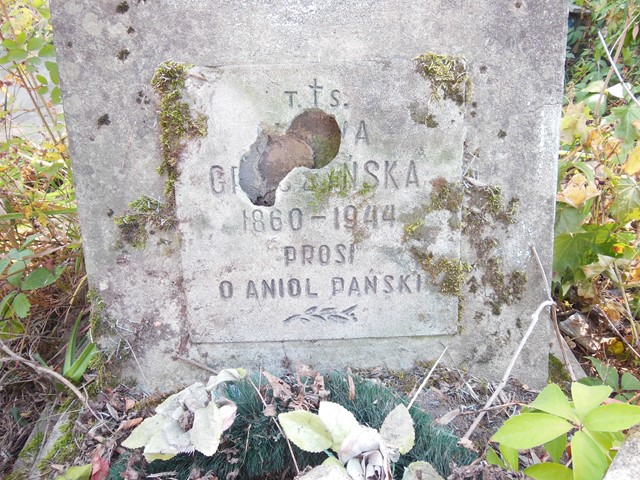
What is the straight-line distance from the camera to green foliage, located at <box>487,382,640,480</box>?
1082mm

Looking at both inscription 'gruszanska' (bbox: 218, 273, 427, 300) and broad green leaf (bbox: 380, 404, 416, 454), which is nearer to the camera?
broad green leaf (bbox: 380, 404, 416, 454)

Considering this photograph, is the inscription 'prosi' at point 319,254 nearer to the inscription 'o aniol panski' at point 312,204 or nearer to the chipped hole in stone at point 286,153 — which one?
the inscription 'o aniol panski' at point 312,204

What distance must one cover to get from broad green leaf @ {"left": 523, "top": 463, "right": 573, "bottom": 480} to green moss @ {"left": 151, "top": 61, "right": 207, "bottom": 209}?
1.42 metres

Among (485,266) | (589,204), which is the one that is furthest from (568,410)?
(589,204)

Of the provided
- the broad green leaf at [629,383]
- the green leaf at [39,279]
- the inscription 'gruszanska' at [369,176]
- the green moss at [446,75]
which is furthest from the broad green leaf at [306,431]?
the green leaf at [39,279]

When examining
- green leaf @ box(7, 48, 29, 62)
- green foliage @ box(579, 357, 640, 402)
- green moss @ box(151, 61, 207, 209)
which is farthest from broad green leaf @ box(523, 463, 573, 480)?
green leaf @ box(7, 48, 29, 62)

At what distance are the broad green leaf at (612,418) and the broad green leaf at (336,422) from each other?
541 mm

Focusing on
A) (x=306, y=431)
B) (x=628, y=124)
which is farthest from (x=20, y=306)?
(x=628, y=124)

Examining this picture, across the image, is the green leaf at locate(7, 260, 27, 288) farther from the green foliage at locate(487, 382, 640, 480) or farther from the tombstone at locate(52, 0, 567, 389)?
the green foliage at locate(487, 382, 640, 480)

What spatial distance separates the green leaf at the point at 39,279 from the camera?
2307mm

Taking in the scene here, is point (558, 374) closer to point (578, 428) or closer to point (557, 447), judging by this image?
Answer: point (557, 447)

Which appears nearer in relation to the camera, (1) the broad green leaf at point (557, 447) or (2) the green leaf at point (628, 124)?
(1) the broad green leaf at point (557, 447)

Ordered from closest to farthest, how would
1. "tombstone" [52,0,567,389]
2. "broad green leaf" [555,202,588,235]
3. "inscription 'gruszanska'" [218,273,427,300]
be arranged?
"tombstone" [52,0,567,389]
"inscription 'gruszanska'" [218,273,427,300]
"broad green leaf" [555,202,588,235]

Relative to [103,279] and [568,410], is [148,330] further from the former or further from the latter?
[568,410]
